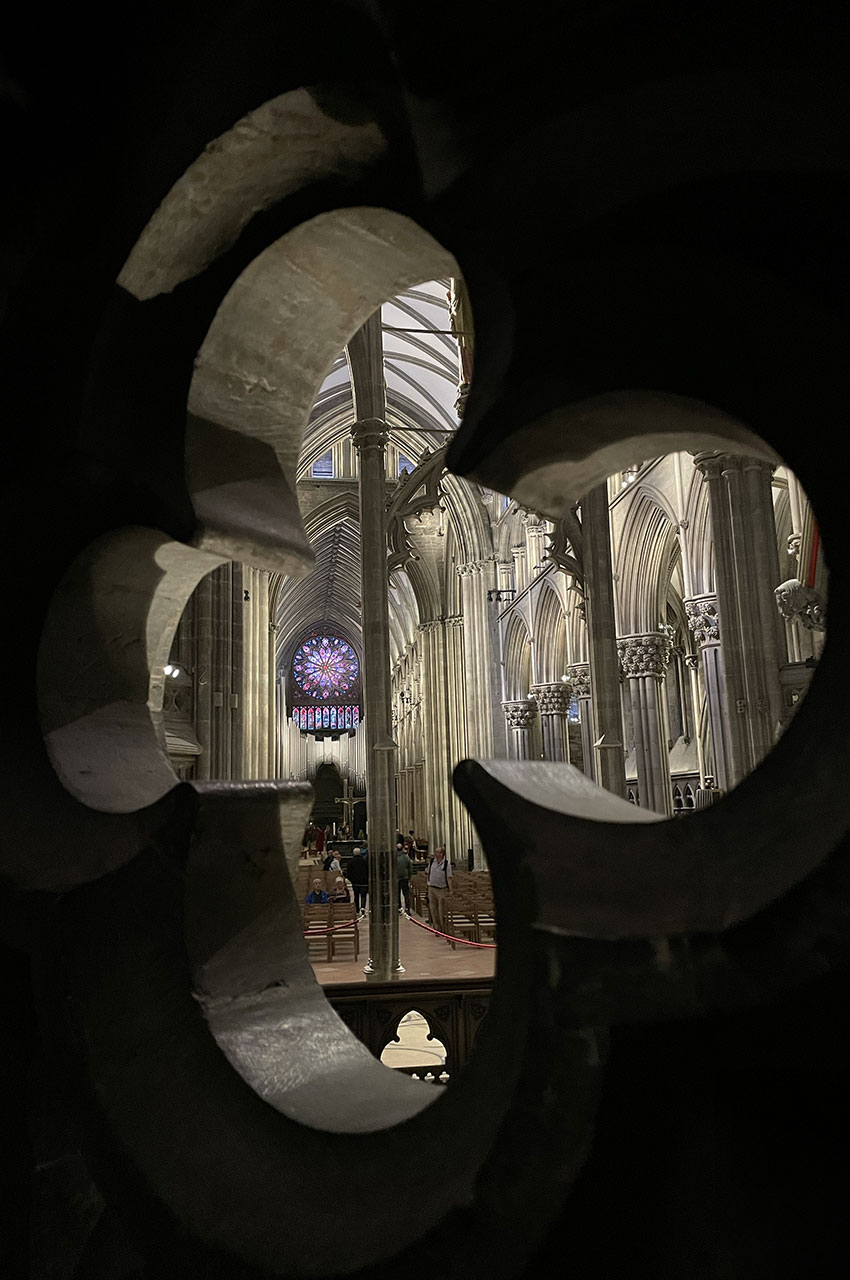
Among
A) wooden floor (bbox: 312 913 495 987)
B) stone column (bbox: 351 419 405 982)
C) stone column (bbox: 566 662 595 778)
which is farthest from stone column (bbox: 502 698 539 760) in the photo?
stone column (bbox: 351 419 405 982)

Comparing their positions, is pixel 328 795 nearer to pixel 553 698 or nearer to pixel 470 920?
pixel 553 698

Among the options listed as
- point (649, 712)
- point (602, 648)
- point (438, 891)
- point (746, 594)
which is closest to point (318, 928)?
point (438, 891)

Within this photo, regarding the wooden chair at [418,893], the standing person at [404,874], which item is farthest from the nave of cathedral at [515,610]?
the wooden chair at [418,893]

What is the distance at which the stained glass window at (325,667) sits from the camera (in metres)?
47.7

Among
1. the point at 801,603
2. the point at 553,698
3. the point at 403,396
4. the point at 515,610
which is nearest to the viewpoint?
the point at 801,603

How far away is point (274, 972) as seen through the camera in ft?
3.45

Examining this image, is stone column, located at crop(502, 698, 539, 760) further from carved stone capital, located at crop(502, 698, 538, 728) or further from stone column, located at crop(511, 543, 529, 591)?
stone column, located at crop(511, 543, 529, 591)

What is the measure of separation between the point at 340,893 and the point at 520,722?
845 centimetres

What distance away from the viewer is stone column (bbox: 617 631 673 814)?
1445cm

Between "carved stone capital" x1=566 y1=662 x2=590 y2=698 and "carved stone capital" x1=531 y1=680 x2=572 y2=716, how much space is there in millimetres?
836

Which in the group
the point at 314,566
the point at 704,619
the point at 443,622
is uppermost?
the point at 443,622

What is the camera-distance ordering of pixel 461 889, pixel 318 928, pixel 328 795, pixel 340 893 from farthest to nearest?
1. pixel 328 795
2. pixel 461 889
3. pixel 340 893
4. pixel 318 928

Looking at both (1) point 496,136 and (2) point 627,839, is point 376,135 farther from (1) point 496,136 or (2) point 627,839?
(2) point 627,839

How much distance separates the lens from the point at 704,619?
12.8 m
